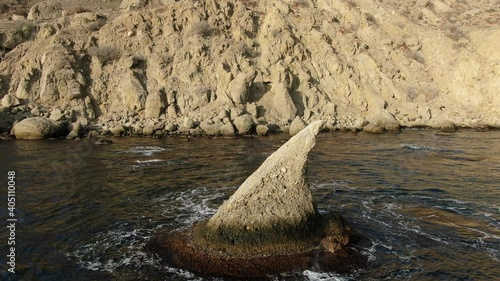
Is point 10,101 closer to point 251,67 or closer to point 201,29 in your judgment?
point 201,29

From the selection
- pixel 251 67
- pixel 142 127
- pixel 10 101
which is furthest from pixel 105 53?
pixel 251 67

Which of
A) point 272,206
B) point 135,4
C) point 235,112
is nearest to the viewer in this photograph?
point 272,206

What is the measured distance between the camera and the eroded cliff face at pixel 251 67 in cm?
3231

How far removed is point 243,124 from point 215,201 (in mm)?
16638

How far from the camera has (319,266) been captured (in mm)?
7969

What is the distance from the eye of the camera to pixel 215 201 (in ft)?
42.1

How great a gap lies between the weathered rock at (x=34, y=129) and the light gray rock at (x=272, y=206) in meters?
22.6

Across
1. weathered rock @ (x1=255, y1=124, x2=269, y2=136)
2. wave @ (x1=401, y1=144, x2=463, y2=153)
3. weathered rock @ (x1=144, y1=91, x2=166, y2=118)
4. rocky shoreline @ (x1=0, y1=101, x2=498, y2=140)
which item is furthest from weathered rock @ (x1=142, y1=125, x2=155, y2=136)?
wave @ (x1=401, y1=144, x2=463, y2=153)

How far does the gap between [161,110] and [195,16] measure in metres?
11.7

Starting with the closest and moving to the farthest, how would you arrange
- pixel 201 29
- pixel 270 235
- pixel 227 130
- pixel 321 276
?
pixel 321 276, pixel 270 235, pixel 227 130, pixel 201 29

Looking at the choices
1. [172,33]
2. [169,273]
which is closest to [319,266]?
[169,273]

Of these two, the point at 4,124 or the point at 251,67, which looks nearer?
the point at 4,124

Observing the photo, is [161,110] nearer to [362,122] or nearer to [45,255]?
[362,122]

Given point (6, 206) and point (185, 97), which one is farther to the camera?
point (185, 97)
